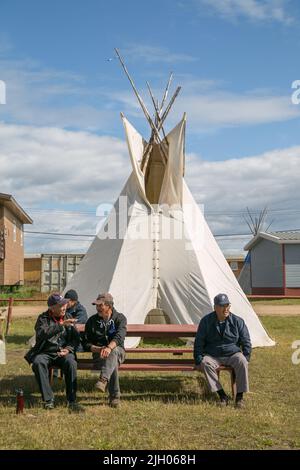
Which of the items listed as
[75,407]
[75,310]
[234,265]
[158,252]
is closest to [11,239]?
[158,252]

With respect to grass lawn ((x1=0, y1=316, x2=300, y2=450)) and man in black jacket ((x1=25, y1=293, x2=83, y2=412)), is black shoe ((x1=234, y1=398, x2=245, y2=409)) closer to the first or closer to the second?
grass lawn ((x1=0, y1=316, x2=300, y2=450))

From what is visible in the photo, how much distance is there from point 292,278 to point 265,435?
25.9 metres

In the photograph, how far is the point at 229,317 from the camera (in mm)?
6797

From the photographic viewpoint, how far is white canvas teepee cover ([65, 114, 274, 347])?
11.2 metres

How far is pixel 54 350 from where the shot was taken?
6.46 m

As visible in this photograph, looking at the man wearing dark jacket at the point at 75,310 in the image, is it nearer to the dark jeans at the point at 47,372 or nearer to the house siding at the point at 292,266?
the dark jeans at the point at 47,372

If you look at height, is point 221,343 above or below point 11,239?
below

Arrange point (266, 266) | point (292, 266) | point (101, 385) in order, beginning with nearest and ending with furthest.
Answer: point (101, 385) < point (292, 266) < point (266, 266)

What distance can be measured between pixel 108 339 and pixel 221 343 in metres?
1.26

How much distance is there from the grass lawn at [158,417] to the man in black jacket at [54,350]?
0.21 metres

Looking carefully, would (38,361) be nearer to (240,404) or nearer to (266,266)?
(240,404)

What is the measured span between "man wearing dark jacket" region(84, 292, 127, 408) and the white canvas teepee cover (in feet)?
13.8

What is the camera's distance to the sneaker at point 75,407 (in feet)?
19.9
